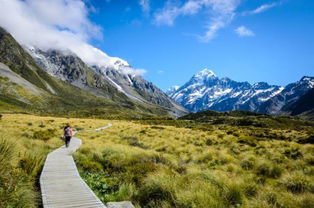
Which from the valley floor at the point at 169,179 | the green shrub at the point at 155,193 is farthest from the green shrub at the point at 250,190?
the green shrub at the point at 155,193

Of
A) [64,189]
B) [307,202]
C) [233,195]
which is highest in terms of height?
[307,202]

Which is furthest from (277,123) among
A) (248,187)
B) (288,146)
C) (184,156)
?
(248,187)

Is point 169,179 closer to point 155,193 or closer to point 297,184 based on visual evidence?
point 155,193

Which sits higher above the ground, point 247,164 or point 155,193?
point 247,164

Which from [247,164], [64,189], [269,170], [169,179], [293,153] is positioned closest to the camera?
[64,189]

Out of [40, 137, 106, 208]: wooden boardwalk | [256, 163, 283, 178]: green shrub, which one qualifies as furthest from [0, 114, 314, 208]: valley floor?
[40, 137, 106, 208]: wooden boardwalk

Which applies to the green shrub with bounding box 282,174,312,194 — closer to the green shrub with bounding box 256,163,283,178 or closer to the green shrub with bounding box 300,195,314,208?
the green shrub with bounding box 300,195,314,208

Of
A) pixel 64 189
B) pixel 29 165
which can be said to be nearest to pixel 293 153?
pixel 64 189

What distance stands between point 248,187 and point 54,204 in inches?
261

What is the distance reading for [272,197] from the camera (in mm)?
7617

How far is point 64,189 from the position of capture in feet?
26.0

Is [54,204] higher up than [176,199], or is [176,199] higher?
[176,199]

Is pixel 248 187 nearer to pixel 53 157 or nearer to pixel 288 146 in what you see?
pixel 53 157

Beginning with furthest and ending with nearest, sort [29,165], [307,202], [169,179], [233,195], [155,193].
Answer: [29,165], [169,179], [155,193], [233,195], [307,202]
